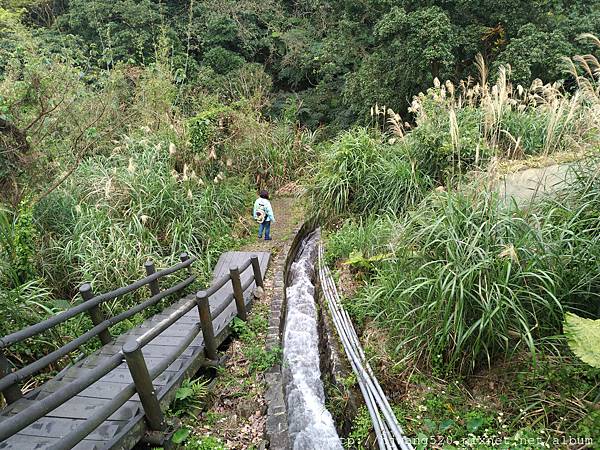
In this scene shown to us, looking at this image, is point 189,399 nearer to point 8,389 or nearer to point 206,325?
point 206,325

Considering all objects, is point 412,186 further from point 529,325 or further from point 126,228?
point 126,228

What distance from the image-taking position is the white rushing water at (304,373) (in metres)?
3.76

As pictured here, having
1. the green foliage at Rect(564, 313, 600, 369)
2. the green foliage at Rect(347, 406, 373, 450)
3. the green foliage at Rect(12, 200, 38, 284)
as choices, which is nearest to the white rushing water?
the green foliage at Rect(347, 406, 373, 450)

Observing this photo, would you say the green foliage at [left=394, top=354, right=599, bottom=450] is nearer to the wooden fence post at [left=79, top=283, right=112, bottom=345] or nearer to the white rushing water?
the white rushing water

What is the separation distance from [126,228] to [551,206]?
18.4 ft

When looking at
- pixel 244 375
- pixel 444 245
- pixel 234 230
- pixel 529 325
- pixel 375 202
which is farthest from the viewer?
pixel 234 230

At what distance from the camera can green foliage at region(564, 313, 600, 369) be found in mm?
2262

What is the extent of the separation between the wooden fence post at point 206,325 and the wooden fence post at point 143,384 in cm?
99

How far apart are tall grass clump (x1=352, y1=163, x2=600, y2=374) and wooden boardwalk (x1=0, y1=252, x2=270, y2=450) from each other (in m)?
2.16

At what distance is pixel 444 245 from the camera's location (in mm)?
3400

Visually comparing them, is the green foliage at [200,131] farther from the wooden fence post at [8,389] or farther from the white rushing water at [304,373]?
the wooden fence post at [8,389]

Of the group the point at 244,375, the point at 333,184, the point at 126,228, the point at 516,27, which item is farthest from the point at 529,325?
the point at 516,27

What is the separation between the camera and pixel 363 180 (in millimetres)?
7180

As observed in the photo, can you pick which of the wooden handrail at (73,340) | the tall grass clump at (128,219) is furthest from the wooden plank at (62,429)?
the tall grass clump at (128,219)
